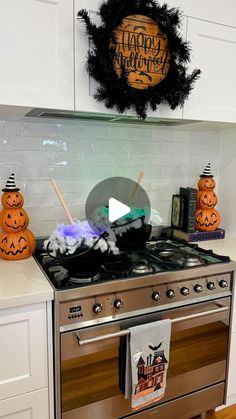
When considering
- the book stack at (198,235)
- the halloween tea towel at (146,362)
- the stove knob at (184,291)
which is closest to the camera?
the halloween tea towel at (146,362)

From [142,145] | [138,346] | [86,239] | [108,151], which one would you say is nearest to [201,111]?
[142,145]

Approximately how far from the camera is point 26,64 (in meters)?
1.30

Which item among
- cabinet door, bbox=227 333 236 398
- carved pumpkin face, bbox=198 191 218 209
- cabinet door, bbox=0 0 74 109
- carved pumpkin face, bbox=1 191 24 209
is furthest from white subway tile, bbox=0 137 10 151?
cabinet door, bbox=227 333 236 398

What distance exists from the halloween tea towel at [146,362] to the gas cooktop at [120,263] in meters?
0.24

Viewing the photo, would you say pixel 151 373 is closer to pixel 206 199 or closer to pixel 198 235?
pixel 198 235

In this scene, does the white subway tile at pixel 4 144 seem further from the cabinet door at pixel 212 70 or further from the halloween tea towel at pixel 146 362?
the halloween tea towel at pixel 146 362

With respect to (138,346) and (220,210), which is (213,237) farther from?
(138,346)

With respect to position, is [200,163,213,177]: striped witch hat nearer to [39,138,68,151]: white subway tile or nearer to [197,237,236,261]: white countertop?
[197,237,236,261]: white countertop

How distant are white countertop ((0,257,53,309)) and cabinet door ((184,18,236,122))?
3.52 ft

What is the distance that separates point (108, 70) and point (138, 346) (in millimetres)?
1180

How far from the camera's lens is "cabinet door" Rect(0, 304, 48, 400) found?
1.20m

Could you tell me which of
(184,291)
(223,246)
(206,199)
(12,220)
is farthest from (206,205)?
(12,220)
